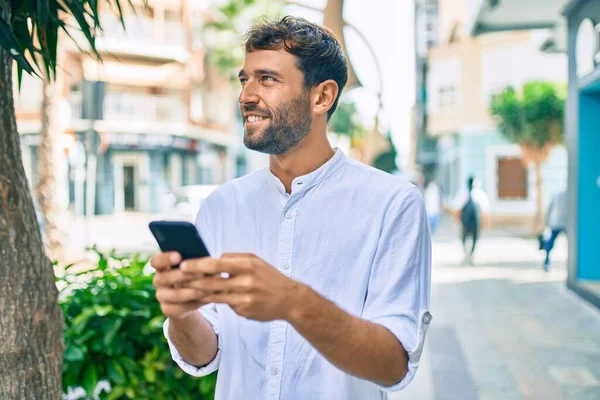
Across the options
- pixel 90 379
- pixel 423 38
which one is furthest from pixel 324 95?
pixel 423 38

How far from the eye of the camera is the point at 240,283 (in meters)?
1.16

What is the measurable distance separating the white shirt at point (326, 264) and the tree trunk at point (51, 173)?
1132 cm

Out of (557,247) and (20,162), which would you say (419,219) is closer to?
(20,162)

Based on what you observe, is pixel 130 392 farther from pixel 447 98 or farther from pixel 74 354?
pixel 447 98

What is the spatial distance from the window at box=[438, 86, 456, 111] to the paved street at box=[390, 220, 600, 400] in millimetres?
19988

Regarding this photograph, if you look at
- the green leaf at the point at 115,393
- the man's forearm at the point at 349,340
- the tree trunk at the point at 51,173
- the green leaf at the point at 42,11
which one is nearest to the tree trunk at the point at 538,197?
the tree trunk at the point at 51,173

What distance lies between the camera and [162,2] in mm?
37406

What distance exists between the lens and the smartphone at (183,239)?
4.00 ft

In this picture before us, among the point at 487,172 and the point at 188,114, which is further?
the point at 188,114

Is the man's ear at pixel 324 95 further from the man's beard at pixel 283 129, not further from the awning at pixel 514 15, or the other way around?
the awning at pixel 514 15

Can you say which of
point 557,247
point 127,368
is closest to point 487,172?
point 557,247

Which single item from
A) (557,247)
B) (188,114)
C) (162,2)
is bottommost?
(557,247)

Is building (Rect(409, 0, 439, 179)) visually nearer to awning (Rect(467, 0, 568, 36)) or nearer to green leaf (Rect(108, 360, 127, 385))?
awning (Rect(467, 0, 568, 36))

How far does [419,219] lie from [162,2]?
3769 centimetres
